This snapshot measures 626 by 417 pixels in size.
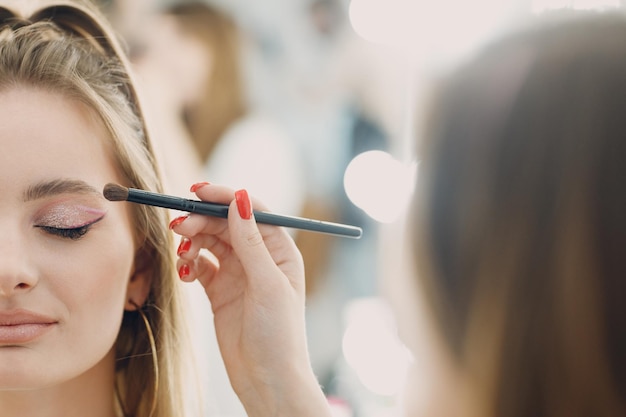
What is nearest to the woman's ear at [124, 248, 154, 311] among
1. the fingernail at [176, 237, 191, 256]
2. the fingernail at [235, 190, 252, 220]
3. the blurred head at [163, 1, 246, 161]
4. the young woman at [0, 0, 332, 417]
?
the young woman at [0, 0, 332, 417]

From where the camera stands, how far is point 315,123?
148cm

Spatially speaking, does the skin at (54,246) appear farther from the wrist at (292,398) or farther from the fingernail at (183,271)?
the wrist at (292,398)

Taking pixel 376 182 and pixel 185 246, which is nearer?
pixel 185 246

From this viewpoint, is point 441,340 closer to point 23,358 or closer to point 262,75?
point 23,358

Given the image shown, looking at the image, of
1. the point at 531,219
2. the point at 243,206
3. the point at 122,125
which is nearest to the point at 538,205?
the point at 531,219

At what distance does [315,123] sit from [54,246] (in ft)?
2.81

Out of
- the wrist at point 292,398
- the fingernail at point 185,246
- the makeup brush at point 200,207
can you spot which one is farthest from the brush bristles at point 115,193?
the wrist at point 292,398

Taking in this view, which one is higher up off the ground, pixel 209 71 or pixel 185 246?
pixel 209 71

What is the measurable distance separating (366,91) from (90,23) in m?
0.73

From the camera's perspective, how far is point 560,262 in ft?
1.63

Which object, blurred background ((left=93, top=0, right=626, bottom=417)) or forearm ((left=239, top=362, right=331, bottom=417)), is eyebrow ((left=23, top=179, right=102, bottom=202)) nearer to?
forearm ((left=239, top=362, right=331, bottom=417))

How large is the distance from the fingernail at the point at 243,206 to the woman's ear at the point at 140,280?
0.23 metres

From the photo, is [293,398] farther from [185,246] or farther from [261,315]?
[185,246]

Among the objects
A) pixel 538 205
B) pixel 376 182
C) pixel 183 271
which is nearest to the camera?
pixel 538 205
